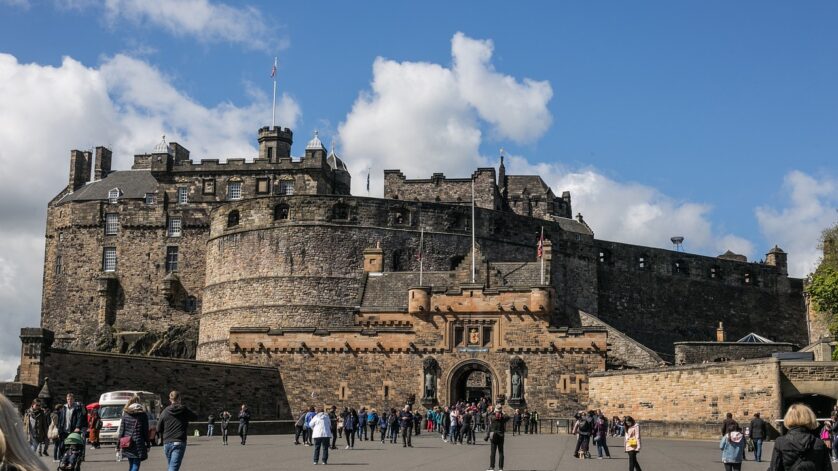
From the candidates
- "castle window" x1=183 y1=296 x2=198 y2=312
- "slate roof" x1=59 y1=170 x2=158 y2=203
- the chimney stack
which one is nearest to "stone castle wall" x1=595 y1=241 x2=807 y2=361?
"castle window" x1=183 y1=296 x2=198 y2=312

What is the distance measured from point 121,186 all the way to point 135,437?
2128 inches

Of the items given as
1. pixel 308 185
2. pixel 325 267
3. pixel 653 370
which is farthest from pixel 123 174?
pixel 653 370

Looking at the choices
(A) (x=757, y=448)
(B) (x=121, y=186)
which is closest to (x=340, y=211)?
(B) (x=121, y=186)

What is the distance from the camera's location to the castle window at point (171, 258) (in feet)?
195

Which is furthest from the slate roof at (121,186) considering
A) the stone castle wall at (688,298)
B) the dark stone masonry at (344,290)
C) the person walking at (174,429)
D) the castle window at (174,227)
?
the person walking at (174,429)

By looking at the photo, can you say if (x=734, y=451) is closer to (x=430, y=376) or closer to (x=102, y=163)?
(x=430, y=376)

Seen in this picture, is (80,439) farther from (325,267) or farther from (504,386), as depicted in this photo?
(325,267)

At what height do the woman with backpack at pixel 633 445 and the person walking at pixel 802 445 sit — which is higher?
the person walking at pixel 802 445

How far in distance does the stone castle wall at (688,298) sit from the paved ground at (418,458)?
34.0m

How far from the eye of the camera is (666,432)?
3675 centimetres

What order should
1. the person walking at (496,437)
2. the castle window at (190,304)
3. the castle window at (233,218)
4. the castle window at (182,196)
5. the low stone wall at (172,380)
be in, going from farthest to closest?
1. the castle window at (182,196)
2. the castle window at (190,304)
3. the castle window at (233,218)
4. the low stone wall at (172,380)
5. the person walking at (496,437)

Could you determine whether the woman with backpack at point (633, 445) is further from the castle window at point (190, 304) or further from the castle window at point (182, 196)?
the castle window at point (182, 196)

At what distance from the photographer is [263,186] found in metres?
62.3

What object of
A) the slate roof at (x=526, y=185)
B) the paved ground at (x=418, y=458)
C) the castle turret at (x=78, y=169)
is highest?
the slate roof at (x=526, y=185)
